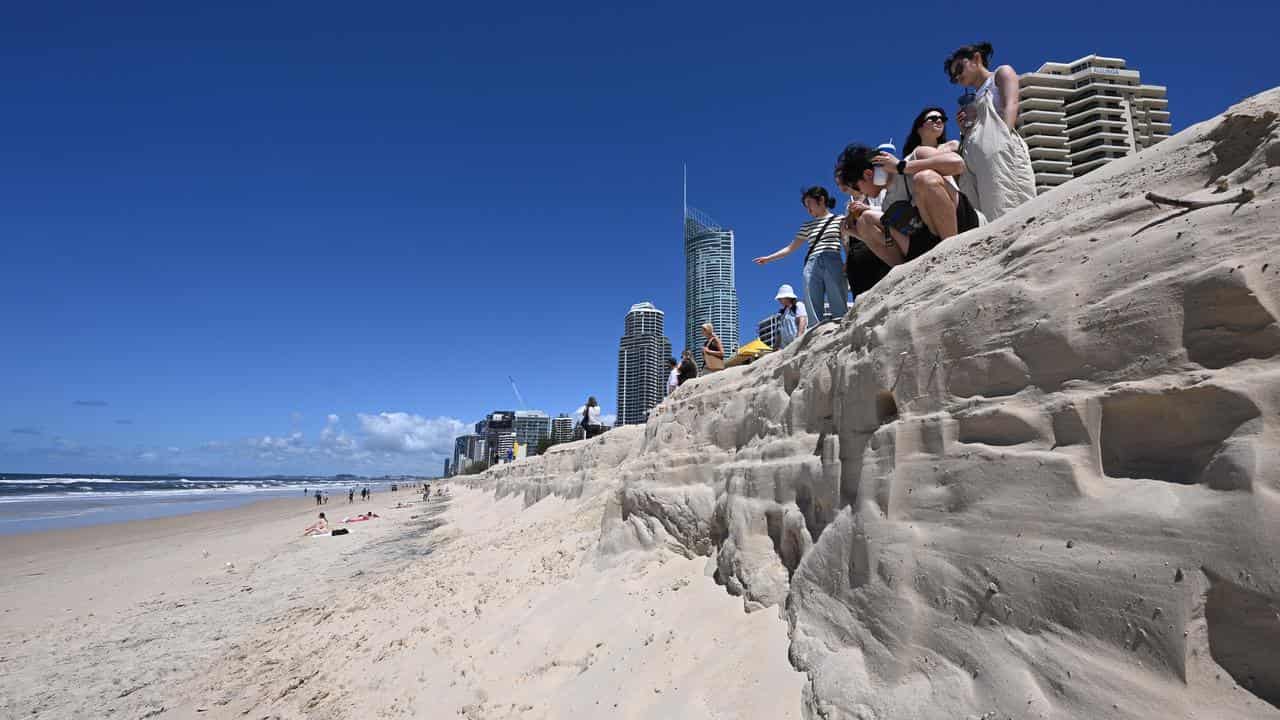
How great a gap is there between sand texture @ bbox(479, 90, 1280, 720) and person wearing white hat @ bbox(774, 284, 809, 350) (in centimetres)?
363

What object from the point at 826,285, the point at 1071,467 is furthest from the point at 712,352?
the point at 1071,467

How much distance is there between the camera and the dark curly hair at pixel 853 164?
4908 millimetres

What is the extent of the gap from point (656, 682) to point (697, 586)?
120cm

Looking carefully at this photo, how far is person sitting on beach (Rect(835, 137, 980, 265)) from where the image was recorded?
3965 mm

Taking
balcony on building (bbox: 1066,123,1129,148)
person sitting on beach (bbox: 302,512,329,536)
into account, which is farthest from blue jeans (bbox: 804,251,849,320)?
balcony on building (bbox: 1066,123,1129,148)

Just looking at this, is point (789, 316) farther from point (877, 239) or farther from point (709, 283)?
point (709, 283)

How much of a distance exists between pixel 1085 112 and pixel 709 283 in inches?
1632

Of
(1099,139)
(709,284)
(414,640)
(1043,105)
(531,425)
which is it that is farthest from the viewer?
(531,425)

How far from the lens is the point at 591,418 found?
1905 cm

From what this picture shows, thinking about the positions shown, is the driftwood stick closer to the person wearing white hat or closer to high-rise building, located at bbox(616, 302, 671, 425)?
the person wearing white hat

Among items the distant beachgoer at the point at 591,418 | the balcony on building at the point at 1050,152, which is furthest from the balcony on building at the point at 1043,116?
the distant beachgoer at the point at 591,418

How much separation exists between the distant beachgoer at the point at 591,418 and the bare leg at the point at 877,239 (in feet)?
47.4

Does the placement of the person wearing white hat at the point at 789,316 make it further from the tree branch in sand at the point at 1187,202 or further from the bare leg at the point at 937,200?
the tree branch in sand at the point at 1187,202

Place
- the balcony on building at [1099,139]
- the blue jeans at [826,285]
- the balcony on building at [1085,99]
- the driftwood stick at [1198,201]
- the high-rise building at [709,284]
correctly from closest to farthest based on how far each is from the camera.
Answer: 1. the driftwood stick at [1198,201]
2. the blue jeans at [826,285]
3. the balcony on building at [1099,139]
4. the balcony on building at [1085,99]
5. the high-rise building at [709,284]
